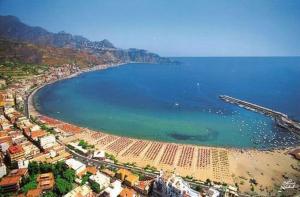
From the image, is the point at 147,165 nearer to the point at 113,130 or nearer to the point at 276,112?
the point at 113,130

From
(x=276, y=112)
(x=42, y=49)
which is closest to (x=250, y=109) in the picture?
(x=276, y=112)

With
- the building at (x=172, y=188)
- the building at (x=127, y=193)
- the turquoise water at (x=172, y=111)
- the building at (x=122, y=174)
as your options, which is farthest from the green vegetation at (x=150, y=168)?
the turquoise water at (x=172, y=111)

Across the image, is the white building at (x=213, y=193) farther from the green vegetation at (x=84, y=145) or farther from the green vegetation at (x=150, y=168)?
the green vegetation at (x=84, y=145)

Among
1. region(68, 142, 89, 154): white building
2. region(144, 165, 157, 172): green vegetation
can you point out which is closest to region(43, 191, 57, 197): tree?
region(68, 142, 89, 154): white building

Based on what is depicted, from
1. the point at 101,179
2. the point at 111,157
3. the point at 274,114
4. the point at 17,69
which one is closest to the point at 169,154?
the point at 111,157

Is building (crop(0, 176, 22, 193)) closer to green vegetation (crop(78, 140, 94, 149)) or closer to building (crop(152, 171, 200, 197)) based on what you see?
green vegetation (crop(78, 140, 94, 149))
